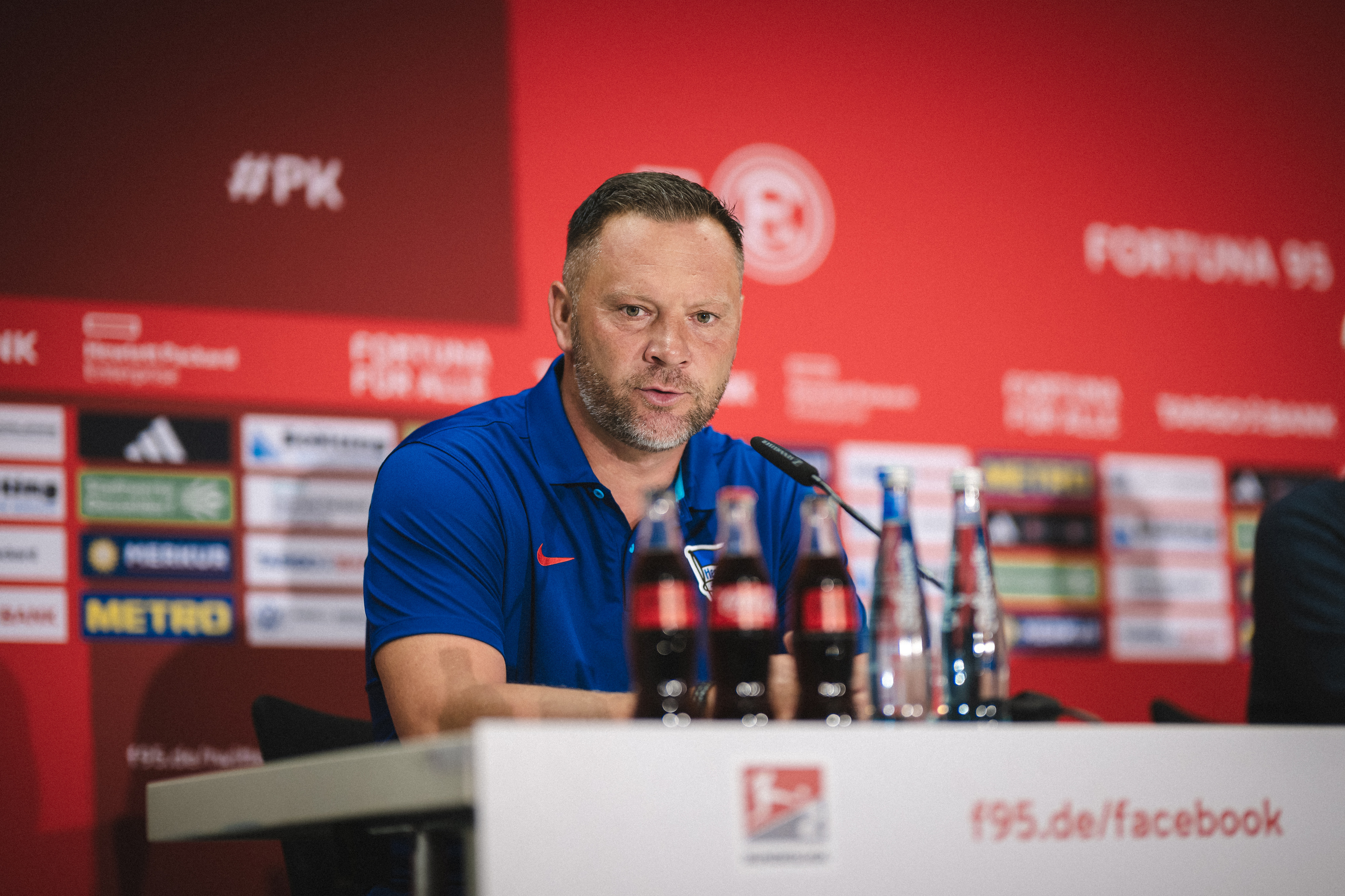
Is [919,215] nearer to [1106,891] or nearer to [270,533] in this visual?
[270,533]

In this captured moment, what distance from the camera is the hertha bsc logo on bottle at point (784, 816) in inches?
39.1

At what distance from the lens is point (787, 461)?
4.74 feet

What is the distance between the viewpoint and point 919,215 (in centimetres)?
312

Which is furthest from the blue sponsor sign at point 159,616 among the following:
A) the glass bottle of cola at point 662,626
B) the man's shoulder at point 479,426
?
the glass bottle of cola at point 662,626

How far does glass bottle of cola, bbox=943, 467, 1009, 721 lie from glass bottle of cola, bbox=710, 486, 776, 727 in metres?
0.21

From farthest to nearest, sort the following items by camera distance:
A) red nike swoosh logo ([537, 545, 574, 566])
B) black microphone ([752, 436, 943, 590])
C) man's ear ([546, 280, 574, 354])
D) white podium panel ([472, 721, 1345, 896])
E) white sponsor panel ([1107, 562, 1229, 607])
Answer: white sponsor panel ([1107, 562, 1229, 607]) → man's ear ([546, 280, 574, 354]) → red nike swoosh logo ([537, 545, 574, 566]) → black microphone ([752, 436, 943, 590]) → white podium panel ([472, 721, 1345, 896])

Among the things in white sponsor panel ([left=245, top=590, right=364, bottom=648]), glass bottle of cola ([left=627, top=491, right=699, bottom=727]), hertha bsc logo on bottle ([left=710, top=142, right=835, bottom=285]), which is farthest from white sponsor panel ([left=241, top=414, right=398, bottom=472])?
glass bottle of cola ([left=627, top=491, right=699, bottom=727])

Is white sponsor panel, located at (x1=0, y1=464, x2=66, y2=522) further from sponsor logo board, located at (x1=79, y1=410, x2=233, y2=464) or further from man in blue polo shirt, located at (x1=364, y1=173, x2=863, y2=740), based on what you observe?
man in blue polo shirt, located at (x1=364, y1=173, x2=863, y2=740)

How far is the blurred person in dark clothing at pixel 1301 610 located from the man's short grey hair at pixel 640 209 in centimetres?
94

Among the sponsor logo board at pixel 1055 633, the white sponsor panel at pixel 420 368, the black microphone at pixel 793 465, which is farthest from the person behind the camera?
the sponsor logo board at pixel 1055 633

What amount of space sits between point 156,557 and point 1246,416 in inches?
99.0

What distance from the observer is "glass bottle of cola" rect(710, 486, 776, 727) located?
1.16 meters

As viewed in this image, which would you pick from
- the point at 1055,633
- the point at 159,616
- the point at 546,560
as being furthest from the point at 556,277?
the point at 1055,633

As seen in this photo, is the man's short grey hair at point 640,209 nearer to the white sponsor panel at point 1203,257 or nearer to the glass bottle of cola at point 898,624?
the glass bottle of cola at point 898,624
